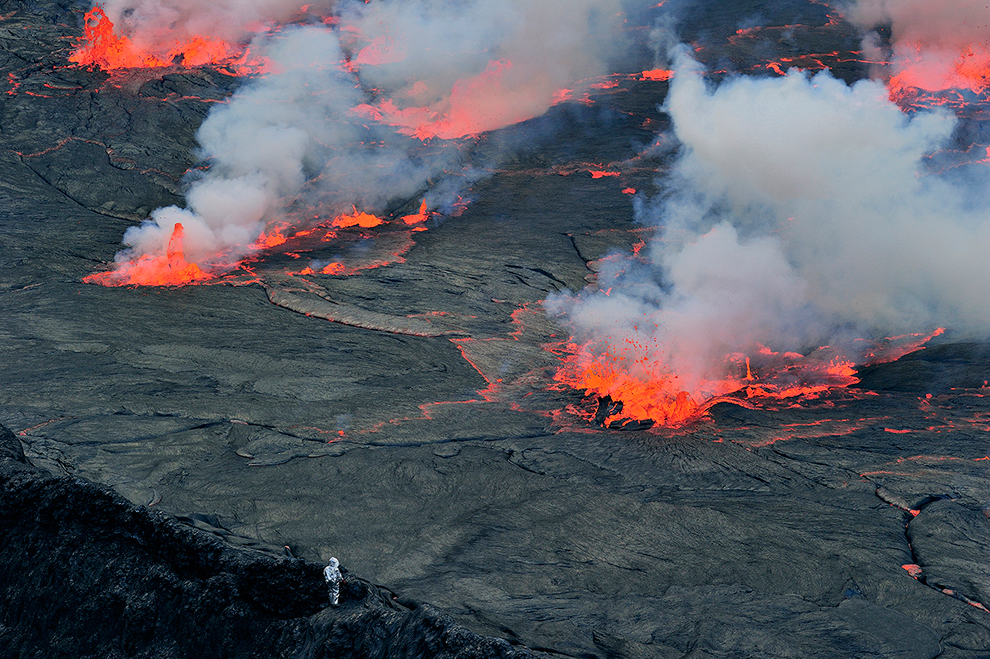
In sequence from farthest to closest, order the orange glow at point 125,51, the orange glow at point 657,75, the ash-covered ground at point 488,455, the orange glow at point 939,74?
the orange glow at point 657,75
the orange glow at point 939,74
the orange glow at point 125,51
the ash-covered ground at point 488,455

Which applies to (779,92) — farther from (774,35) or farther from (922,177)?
(774,35)

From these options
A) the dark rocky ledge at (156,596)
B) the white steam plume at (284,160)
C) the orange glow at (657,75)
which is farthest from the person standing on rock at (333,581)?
the orange glow at (657,75)

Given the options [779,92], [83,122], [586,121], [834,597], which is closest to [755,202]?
[779,92]

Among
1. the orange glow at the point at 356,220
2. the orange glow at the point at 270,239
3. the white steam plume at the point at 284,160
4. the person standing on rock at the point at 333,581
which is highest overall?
the person standing on rock at the point at 333,581

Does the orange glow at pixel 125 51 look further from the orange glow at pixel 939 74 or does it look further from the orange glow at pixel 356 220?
the orange glow at pixel 939 74

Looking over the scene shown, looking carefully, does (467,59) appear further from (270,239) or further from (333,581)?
(333,581)

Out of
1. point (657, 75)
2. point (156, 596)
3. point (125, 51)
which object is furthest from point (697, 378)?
point (125, 51)

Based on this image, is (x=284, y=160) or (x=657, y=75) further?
(x=657, y=75)
